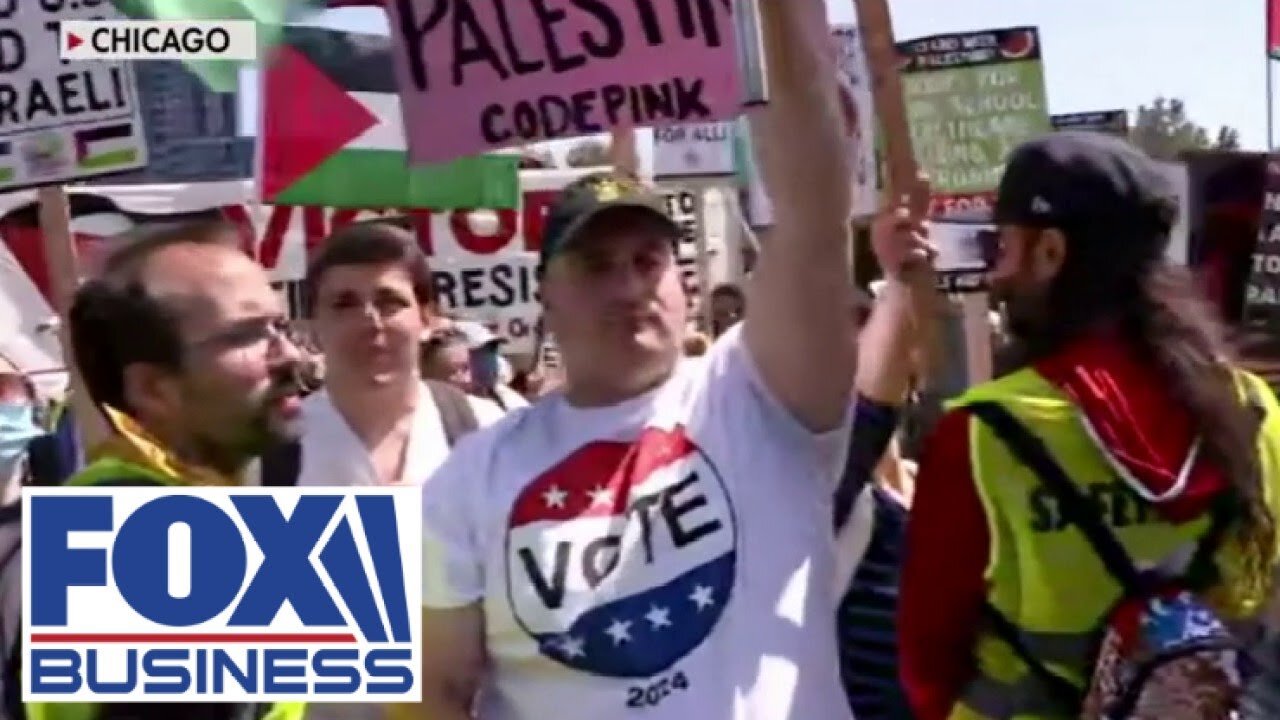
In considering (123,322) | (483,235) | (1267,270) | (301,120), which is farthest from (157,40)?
(483,235)

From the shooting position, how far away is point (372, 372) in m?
4.04

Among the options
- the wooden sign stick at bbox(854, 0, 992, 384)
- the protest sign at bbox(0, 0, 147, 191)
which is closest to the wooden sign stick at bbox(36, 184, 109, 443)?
the protest sign at bbox(0, 0, 147, 191)

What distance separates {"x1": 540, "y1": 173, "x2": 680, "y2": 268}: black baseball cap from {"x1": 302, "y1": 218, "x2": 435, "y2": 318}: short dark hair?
902 millimetres

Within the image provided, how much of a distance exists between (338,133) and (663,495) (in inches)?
139

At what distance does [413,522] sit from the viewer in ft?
10.4

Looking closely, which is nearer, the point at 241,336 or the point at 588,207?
the point at 241,336

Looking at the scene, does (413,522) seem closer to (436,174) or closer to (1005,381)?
(1005,381)

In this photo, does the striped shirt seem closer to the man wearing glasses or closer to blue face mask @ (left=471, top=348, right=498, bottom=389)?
the man wearing glasses

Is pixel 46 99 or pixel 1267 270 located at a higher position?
pixel 46 99

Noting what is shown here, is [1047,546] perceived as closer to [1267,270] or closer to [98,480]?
[98,480]

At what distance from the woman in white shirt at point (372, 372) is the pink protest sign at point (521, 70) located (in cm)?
26

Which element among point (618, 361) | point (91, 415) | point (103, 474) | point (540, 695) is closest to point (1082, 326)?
→ point (618, 361)

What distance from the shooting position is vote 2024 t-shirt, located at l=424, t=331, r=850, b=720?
2.87 m

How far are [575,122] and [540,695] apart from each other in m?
1.51
